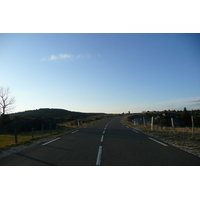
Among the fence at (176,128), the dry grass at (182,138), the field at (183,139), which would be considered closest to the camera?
the field at (183,139)

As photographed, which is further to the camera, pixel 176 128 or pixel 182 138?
pixel 176 128

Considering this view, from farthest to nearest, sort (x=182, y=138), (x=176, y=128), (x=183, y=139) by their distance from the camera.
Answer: (x=176, y=128) → (x=182, y=138) → (x=183, y=139)

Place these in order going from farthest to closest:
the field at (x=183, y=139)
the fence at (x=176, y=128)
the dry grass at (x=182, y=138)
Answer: the fence at (x=176, y=128)
the dry grass at (x=182, y=138)
the field at (x=183, y=139)

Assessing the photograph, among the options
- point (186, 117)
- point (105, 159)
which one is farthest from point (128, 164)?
point (186, 117)

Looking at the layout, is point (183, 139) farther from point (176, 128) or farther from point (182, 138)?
point (176, 128)

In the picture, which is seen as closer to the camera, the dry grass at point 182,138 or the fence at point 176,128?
the dry grass at point 182,138

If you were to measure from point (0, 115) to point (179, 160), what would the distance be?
43205mm

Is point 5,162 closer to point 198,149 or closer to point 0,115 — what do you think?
point 198,149

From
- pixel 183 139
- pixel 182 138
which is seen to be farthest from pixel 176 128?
pixel 183 139

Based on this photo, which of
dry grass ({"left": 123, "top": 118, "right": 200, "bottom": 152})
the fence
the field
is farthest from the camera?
the fence

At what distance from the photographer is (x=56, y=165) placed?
561 cm

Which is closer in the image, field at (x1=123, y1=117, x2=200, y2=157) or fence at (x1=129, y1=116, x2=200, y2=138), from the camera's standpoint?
field at (x1=123, y1=117, x2=200, y2=157)

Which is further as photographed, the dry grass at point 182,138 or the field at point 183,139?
the dry grass at point 182,138
